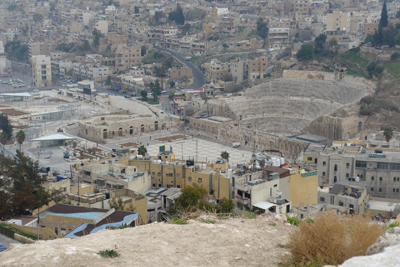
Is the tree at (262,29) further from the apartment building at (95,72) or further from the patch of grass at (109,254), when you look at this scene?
the patch of grass at (109,254)

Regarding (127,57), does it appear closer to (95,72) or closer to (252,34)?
(95,72)

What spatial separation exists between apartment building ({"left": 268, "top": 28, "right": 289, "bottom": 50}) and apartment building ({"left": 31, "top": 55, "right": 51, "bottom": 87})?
3071 cm

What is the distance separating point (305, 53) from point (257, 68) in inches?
254

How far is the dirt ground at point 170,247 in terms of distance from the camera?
34.8 feet

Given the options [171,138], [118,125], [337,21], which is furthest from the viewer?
[337,21]

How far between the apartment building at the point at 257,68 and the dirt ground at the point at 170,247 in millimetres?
62225

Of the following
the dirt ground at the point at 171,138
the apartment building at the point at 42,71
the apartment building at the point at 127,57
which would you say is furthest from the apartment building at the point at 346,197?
the apartment building at the point at 42,71

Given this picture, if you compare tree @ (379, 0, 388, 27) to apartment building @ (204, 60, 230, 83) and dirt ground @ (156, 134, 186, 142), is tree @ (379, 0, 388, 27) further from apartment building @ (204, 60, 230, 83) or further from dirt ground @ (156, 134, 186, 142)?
dirt ground @ (156, 134, 186, 142)

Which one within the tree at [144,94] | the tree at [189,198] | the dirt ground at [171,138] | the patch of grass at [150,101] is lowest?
the dirt ground at [171,138]

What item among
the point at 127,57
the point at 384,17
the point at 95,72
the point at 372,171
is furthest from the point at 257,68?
the point at 372,171

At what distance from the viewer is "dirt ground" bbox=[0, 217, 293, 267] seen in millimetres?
10594

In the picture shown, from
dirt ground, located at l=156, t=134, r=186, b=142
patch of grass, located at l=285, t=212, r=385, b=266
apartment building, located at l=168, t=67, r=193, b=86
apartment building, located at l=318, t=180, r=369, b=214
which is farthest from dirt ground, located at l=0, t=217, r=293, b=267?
apartment building, located at l=168, t=67, r=193, b=86

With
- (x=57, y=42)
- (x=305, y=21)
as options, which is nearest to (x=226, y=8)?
(x=305, y=21)

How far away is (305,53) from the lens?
70938 mm
